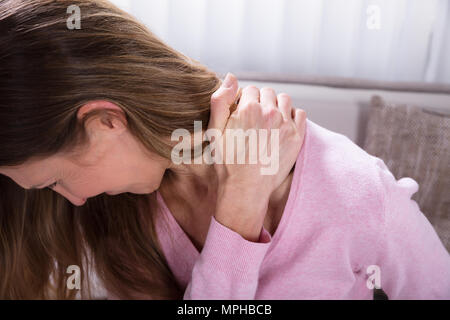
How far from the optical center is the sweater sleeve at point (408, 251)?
26.8 inches

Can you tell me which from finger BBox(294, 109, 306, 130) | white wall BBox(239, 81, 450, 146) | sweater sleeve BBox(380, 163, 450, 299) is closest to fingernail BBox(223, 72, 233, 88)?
finger BBox(294, 109, 306, 130)

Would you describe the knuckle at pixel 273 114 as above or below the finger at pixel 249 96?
below

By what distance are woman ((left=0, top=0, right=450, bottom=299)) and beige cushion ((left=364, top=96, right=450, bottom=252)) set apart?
0.49 meters

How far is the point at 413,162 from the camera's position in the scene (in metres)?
1.19

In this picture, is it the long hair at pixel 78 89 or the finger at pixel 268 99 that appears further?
the finger at pixel 268 99

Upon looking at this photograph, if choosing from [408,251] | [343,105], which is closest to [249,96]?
[408,251]

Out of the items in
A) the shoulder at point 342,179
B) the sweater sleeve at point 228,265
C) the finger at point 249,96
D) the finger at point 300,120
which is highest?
the finger at point 249,96

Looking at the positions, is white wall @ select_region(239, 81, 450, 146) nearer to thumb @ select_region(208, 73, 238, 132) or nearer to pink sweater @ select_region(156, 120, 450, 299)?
pink sweater @ select_region(156, 120, 450, 299)

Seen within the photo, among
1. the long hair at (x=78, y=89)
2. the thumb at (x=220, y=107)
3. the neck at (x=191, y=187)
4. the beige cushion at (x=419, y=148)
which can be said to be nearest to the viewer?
the long hair at (x=78, y=89)

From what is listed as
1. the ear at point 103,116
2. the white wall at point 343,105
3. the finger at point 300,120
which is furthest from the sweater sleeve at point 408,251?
the white wall at point 343,105

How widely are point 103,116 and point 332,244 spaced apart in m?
0.41

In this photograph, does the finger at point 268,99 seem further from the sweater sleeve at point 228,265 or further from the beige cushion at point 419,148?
the beige cushion at point 419,148

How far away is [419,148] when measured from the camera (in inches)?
46.7

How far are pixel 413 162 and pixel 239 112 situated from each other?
74cm
